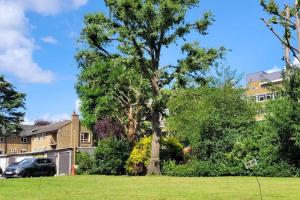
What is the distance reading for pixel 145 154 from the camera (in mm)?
38719

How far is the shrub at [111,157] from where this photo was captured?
41.7 m

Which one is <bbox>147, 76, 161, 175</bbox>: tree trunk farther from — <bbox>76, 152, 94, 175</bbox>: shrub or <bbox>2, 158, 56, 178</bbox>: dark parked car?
<bbox>2, 158, 56, 178</bbox>: dark parked car

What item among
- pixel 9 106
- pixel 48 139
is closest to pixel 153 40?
pixel 9 106

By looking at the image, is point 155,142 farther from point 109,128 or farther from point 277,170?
point 109,128

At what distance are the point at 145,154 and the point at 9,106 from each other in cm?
4718

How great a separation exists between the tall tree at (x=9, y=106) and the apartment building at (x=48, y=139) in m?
12.4

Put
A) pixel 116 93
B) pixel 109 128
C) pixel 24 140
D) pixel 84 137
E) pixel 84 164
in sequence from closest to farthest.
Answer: pixel 84 164
pixel 116 93
pixel 109 128
pixel 84 137
pixel 24 140

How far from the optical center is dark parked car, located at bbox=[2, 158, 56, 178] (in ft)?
126

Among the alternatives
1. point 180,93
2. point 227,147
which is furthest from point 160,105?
point 227,147

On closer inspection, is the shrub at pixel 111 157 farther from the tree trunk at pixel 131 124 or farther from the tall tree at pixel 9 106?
the tall tree at pixel 9 106

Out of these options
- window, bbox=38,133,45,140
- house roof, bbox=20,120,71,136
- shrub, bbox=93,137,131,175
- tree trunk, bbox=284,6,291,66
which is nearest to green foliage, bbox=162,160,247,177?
shrub, bbox=93,137,131,175

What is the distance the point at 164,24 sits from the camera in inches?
1395

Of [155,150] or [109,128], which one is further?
[109,128]

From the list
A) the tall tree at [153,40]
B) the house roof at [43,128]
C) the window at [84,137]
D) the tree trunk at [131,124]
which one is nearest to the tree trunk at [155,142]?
the tall tree at [153,40]
